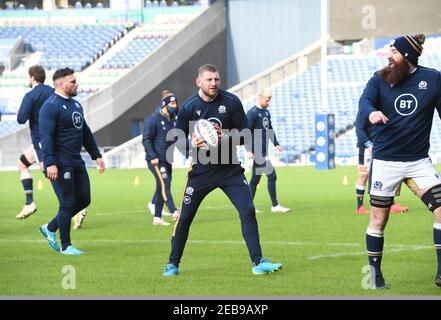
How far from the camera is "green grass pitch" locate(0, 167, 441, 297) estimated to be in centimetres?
942

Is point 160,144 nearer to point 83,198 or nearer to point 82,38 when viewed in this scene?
point 83,198

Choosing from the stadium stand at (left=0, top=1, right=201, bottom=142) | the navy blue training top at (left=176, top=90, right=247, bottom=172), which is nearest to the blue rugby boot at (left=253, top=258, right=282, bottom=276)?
the navy blue training top at (left=176, top=90, right=247, bottom=172)

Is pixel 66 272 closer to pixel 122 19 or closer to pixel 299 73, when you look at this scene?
pixel 299 73

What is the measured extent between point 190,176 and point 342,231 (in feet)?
15.7

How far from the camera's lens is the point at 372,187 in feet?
30.1

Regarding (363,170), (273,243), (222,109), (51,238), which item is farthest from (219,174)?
(363,170)

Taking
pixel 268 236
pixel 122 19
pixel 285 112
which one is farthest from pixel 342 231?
pixel 122 19

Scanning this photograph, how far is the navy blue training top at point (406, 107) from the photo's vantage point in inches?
350

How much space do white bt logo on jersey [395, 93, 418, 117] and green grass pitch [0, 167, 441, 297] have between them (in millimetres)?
1547

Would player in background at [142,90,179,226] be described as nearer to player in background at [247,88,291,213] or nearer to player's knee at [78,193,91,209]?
player in background at [247,88,291,213]

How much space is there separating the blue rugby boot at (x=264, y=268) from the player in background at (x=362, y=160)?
516cm

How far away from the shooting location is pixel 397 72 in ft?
28.9

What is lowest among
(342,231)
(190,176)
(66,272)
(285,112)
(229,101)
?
(285,112)
